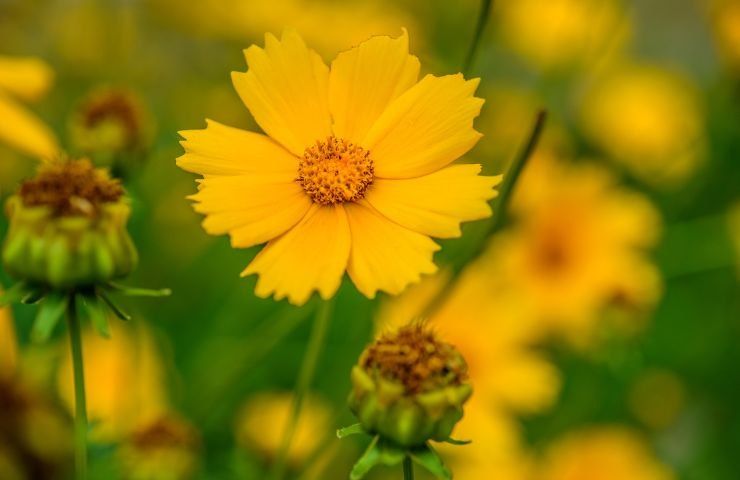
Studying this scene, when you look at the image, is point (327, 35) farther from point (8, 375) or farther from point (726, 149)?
point (8, 375)

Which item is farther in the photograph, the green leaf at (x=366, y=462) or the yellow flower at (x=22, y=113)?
the yellow flower at (x=22, y=113)

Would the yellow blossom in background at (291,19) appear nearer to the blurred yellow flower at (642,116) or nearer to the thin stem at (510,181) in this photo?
the blurred yellow flower at (642,116)

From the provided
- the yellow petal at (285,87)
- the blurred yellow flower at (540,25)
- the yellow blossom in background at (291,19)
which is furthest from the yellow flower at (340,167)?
the blurred yellow flower at (540,25)

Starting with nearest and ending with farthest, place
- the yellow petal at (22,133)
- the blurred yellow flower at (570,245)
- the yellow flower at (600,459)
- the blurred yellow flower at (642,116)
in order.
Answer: the yellow petal at (22,133), the yellow flower at (600,459), the blurred yellow flower at (570,245), the blurred yellow flower at (642,116)

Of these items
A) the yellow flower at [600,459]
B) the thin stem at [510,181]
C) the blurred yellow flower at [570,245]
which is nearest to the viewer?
the thin stem at [510,181]

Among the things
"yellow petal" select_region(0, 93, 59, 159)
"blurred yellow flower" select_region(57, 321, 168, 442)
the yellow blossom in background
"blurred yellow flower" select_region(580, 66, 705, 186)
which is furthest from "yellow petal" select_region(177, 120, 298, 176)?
"blurred yellow flower" select_region(580, 66, 705, 186)

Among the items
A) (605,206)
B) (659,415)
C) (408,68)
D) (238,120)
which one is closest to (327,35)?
(238,120)

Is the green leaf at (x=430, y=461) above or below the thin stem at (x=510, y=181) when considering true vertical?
below

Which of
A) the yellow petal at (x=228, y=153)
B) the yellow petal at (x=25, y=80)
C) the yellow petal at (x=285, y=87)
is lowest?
the yellow petal at (x=228, y=153)
